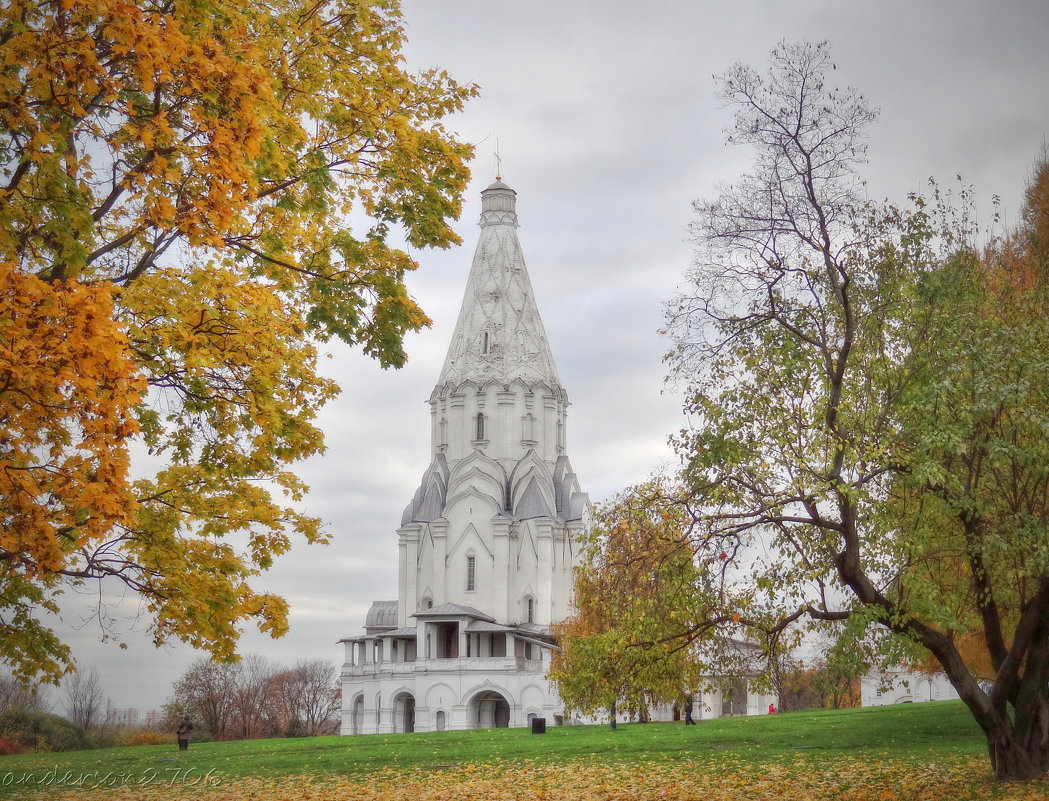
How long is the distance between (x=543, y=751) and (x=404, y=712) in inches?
1651

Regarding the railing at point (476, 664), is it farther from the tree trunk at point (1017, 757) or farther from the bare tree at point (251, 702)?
the tree trunk at point (1017, 757)

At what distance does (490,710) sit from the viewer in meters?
62.5

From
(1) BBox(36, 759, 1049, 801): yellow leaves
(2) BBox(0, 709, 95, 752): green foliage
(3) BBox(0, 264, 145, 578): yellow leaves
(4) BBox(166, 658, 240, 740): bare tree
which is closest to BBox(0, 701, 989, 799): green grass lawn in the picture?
(1) BBox(36, 759, 1049, 801): yellow leaves

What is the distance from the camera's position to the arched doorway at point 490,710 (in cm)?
6103

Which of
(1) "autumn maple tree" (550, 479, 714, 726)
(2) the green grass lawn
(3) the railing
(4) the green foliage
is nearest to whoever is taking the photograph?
(1) "autumn maple tree" (550, 479, 714, 726)

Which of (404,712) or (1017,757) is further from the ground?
(1017,757)

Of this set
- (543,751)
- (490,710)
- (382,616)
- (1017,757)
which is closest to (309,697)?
(382,616)

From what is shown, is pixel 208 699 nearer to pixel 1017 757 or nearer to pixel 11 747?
pixel 11 747

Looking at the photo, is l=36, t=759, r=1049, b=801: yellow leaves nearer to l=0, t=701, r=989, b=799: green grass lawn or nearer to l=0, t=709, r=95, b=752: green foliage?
l=0, t=701, r=989, b=799: green grass lawn

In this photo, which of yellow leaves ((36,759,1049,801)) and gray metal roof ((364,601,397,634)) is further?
gray metal roof ((364,601,397,634))

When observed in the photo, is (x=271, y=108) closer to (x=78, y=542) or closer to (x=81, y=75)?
(x=81, y=75)

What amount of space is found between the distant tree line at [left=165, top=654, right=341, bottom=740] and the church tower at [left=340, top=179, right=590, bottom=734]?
6423 millimetres

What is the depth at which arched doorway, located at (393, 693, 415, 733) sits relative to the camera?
6353 cm

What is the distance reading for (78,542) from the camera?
958 cm
